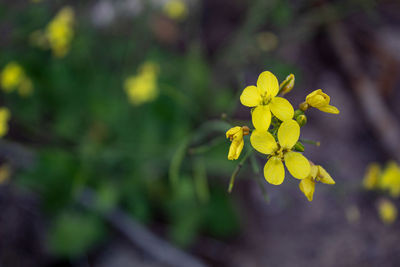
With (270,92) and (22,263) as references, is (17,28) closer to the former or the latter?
(22,263)

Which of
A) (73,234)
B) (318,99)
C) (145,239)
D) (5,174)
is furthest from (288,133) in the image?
(5,174)

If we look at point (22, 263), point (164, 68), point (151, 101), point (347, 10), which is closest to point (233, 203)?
point (151, 101)

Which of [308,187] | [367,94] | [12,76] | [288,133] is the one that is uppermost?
[367,94]

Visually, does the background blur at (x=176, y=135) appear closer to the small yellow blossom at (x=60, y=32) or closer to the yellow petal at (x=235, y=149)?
the small yellow blossom at (x=60, y=32)

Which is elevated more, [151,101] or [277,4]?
[277,4]

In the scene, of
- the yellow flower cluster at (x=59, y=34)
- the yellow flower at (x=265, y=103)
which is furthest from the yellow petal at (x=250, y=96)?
the yellow flower cluster at (x=59, y=34)

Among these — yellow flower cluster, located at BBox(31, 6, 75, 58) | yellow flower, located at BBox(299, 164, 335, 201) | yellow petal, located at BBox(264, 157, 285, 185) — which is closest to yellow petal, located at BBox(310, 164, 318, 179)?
yellow flower, located at BBox(299, 164, 335, 201)

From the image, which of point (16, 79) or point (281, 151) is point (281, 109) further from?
point (16, 79)
